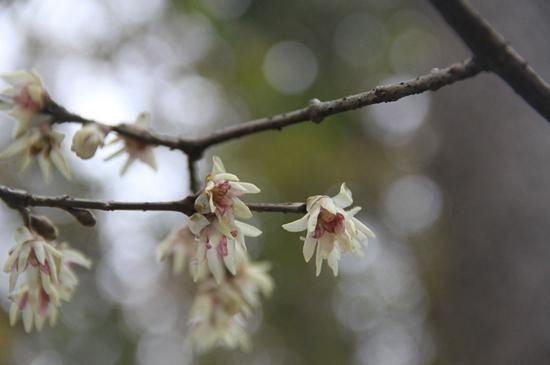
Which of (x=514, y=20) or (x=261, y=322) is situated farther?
(x=261, y=322)

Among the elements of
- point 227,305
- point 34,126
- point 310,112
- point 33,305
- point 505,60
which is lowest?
point 227,305

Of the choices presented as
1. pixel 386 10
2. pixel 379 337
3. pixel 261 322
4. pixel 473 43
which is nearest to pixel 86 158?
pixel 473 43

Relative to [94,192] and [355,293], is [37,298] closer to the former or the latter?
[94,192]

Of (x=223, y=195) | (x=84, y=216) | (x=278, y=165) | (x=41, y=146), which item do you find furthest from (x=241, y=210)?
(x=278, y=165)

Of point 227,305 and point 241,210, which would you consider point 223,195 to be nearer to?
point 241,210

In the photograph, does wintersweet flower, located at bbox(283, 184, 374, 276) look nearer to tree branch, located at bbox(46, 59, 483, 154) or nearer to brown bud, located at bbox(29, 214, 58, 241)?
tree branch, located at bbox(46, 59, 483, 154)

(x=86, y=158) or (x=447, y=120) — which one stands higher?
(x=86, y=158)
